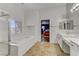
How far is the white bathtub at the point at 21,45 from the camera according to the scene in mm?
1633

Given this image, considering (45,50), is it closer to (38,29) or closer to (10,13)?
(38,29)

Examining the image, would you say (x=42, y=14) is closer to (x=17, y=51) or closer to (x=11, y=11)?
(x=11, y=11)

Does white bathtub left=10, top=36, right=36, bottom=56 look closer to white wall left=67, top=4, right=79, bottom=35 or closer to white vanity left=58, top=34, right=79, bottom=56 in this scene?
white vanity left=58, top=34, right=79, bottom=56

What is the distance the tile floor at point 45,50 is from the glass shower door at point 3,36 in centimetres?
25

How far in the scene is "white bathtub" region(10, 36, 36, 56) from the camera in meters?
1.63

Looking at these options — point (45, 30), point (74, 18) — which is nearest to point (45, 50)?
point (45, 30)

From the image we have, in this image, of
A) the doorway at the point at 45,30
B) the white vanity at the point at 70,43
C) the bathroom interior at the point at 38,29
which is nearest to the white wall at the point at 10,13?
the bathroom interior at the point at 38,29

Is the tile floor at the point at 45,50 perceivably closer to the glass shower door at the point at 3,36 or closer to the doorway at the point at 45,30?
the doorway at the point at 45,30

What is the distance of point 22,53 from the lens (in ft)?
5.33

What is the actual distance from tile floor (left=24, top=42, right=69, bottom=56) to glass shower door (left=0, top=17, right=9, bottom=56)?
0.83 feet

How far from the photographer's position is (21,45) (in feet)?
5.45

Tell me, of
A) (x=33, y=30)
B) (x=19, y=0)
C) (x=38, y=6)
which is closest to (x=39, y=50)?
(x=33, y=30)

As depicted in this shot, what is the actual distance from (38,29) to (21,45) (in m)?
0.28

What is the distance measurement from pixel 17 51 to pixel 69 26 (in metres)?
0.67
